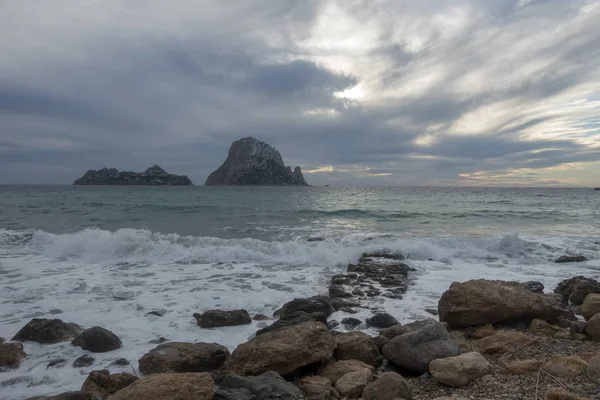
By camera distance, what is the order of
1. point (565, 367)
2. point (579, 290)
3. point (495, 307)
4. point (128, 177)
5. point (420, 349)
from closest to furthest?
point (565, 367), point (420, 349), point (495, 307), point (579, 290), point (128, 177)

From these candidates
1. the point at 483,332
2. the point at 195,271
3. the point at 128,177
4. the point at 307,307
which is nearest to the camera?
the point at 483,332

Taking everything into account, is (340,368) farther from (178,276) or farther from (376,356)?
(178,276)

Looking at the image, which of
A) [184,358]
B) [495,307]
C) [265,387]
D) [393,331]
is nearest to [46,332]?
[184,358]

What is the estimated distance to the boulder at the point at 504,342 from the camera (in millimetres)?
4711

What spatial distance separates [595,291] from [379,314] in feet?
15.1

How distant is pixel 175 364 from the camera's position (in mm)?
4660

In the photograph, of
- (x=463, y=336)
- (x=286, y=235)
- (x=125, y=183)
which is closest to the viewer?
(x=463, y=336)

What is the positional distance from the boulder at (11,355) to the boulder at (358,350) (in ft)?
13.5

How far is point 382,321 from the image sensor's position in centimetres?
620

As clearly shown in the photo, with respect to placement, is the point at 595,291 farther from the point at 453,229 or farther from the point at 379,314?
the point at 453,229

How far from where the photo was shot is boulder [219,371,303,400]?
372 centimetres

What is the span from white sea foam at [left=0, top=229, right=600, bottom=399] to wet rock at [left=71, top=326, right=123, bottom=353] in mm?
101

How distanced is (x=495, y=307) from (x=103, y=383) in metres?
5.45

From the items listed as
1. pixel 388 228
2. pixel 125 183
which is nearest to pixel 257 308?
pixel 388 228
